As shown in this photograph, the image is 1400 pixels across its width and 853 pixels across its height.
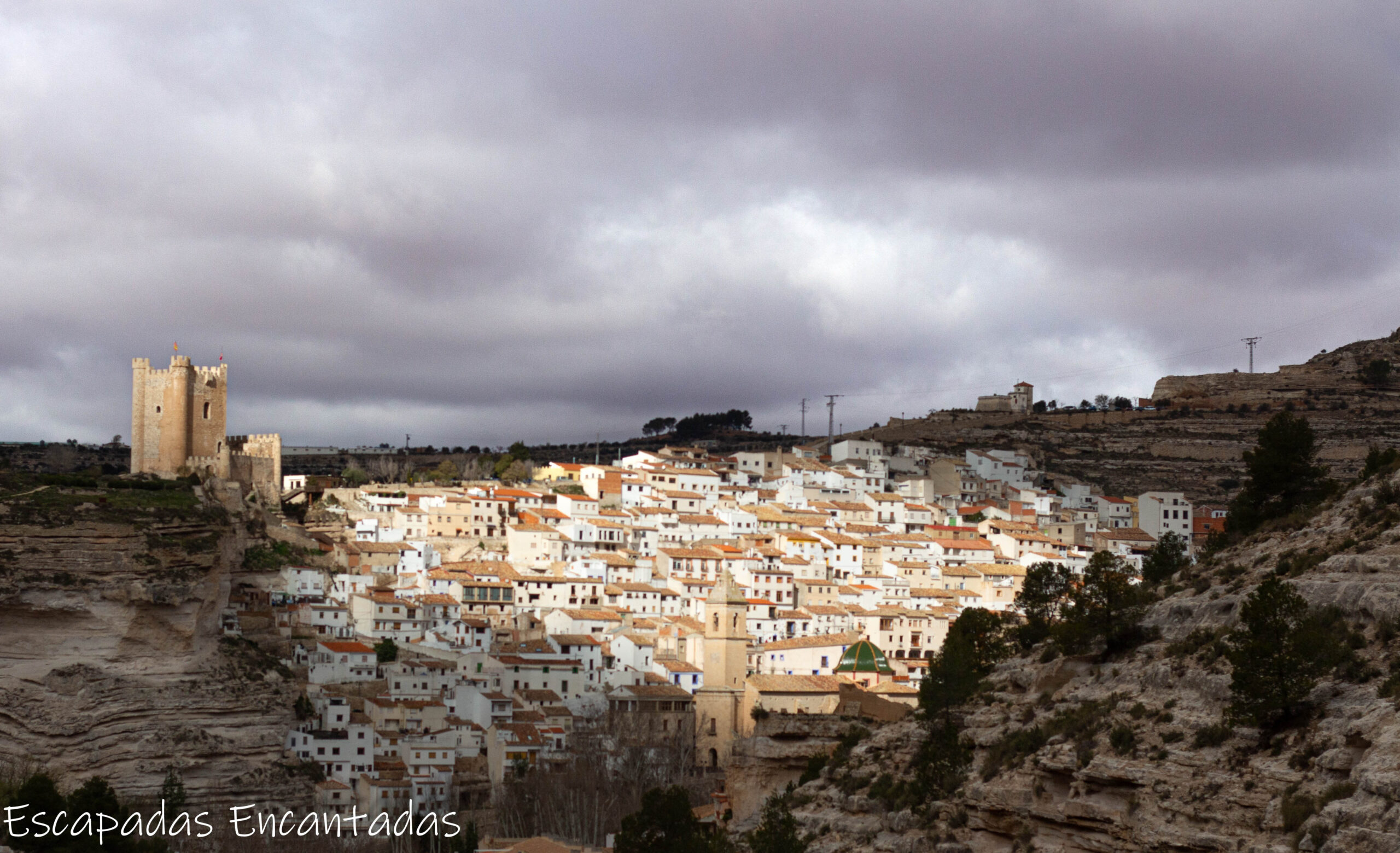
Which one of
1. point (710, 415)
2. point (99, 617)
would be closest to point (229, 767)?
point (99, 617)

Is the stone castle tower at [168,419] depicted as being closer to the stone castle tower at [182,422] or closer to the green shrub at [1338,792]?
the stone castle tower at [182,422]

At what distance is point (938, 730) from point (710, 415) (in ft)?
307

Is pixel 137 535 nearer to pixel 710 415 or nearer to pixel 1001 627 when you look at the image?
pixel 1001 627

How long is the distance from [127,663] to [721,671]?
57.7ft

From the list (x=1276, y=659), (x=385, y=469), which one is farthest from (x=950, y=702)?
(x=385, y=469)

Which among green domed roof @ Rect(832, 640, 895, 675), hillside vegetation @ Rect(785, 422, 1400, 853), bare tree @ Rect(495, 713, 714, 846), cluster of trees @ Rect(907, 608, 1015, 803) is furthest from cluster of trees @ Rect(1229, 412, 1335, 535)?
green domed roof @ Rect(832, 640, 895, 675)

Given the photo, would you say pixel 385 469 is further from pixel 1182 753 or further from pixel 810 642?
pixel 1182 753

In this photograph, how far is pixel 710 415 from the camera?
386ft

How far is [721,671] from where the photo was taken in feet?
161

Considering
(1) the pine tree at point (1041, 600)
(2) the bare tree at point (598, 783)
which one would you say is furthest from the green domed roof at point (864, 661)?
(1) the pine tree at point (1041, 600)

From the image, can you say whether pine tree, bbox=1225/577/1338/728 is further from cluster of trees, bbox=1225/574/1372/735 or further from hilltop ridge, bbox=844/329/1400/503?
hilltop ridge, bbox=844/329/1400/503

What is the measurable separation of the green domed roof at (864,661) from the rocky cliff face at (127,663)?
638 inches

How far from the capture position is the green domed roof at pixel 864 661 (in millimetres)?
46531

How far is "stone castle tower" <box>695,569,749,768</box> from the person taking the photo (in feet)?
153
